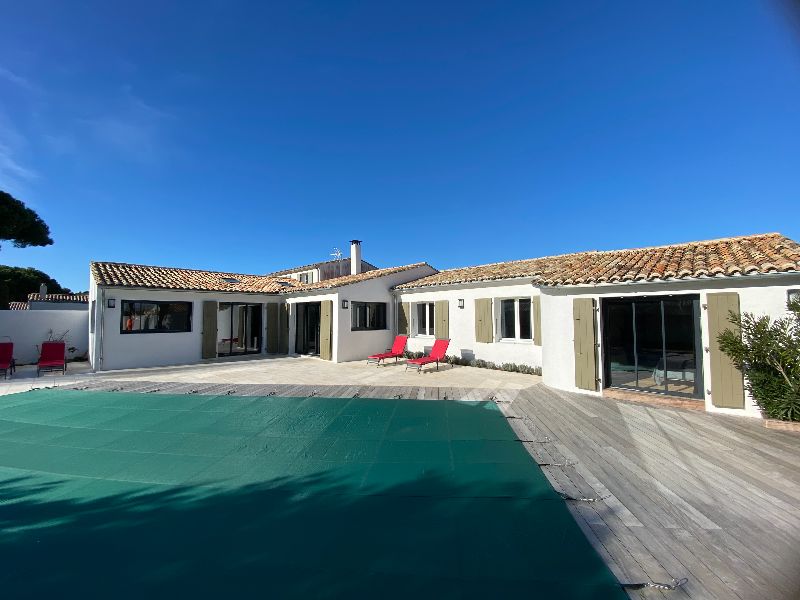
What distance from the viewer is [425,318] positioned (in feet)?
51.6

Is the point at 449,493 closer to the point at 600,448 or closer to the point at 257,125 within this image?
the point at 600,448

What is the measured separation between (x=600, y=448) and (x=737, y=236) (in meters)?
8.43

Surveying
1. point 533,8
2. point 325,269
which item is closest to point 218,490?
point 533,8

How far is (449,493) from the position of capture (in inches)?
155

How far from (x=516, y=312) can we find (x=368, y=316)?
6.75 meters

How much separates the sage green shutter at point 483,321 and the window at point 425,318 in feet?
8.76

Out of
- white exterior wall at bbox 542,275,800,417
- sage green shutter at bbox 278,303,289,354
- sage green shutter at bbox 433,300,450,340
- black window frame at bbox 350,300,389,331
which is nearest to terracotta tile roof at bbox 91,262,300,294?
sage green shutter at bbox 278,303,289,354

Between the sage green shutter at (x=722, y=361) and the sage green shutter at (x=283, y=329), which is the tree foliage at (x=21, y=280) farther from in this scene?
the sage green shutter at (x=722, y=361)

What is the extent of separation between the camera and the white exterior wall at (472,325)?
1194cm

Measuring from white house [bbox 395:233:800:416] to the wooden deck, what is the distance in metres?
1.25

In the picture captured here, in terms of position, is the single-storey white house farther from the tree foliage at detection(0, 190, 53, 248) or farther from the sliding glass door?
the tree foliage at detection(0, 190, 53, 248)

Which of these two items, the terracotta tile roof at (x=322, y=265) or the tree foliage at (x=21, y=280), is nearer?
the terracotta tile roof at (x=322, y=265)

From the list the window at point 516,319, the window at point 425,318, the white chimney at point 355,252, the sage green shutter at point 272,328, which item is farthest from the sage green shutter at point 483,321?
the sage green shutter at point 272,328

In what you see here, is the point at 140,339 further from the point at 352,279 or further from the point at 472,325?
the point at 472,325
